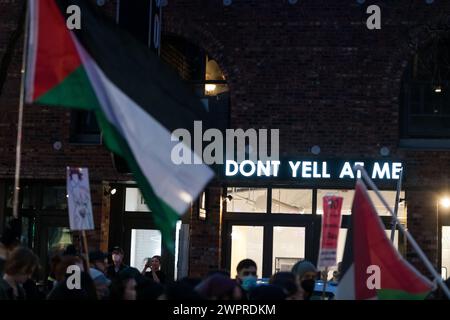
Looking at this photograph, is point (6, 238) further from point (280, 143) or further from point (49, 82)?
point (280, 143)

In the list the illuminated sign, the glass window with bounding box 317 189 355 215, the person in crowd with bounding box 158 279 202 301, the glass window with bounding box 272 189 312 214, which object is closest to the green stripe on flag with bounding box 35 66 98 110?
the person in crowd with bounding box 158 279 202 301

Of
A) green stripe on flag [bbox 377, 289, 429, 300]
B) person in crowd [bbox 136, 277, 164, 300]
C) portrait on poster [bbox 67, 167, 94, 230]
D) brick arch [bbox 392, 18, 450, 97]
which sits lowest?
person in crowd [bbox 136, 277, 164, 300]

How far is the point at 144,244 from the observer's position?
20.7 metres

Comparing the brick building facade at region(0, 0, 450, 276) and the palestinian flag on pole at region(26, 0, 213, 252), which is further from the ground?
the brick building facade at region(0, 0, 450, 276)

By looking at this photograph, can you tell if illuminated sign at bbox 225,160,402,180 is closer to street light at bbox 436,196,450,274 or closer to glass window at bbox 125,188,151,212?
street light at bbox 436,196,450,274

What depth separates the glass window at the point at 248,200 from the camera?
19750 millimetres

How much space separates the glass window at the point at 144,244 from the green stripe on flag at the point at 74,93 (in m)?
12.7

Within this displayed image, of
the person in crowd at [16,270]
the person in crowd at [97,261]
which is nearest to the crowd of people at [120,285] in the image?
the person in crowd at [16,270]

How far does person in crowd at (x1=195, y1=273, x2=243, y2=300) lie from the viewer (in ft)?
23.5

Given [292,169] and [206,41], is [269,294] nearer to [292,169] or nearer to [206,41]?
[292,169]

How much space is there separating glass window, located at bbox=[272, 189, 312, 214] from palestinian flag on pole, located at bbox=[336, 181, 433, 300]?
1092 centimetres

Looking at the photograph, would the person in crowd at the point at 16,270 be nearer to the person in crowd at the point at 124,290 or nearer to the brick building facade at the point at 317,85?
the person in crowd at the point at 124,290

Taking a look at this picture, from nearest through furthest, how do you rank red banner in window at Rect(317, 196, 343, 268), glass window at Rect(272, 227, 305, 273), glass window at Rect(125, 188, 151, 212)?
red banner in window at Rect(317, 196, 343, 268) < glass window at Rect(272, 227, 305, 273) < glass window at Rect(125, 188, 151, 212)

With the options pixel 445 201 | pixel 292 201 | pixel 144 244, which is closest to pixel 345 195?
pixel 292 201
